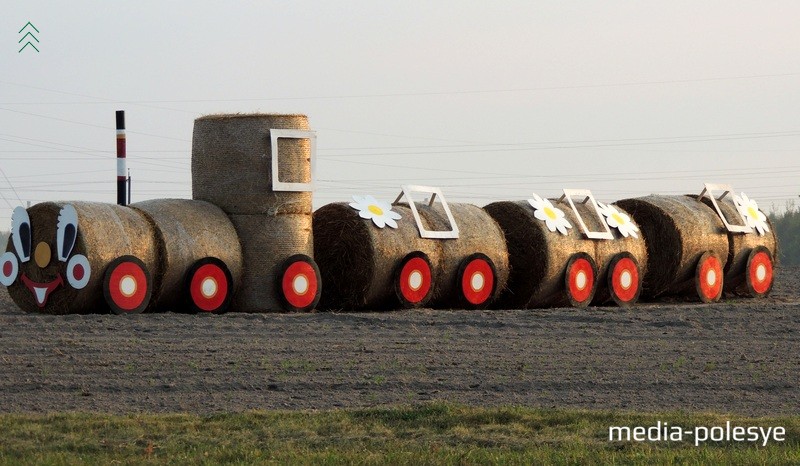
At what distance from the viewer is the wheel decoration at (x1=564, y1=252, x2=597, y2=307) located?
17594 mm

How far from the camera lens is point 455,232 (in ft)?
55.6

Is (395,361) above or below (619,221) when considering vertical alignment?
below

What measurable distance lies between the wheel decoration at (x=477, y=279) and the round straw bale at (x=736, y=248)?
4628mm

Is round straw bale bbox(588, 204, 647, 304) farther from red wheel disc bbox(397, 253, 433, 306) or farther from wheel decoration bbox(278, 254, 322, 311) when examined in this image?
wheel decoration bbox(278, 254, 322, 311)

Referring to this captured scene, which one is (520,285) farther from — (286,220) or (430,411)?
(430,411)

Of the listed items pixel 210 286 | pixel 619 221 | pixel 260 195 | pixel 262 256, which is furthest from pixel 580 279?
pixel 210 286

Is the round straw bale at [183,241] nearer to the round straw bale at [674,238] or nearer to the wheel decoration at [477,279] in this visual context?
the wheel decoration at [477,279]

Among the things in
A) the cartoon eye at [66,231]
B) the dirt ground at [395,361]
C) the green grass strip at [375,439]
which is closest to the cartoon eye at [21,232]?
the cartoon eye at [66,231]

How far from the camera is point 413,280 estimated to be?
1641cm

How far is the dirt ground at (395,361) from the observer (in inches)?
351

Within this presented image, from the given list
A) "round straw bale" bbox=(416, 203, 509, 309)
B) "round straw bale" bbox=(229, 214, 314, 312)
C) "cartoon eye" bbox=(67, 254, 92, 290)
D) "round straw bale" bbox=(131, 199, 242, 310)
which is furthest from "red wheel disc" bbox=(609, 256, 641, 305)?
"cartoon eye" bbox=(67, 254, 92, 290)

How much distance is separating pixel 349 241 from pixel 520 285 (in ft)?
8.97

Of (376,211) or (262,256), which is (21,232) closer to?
(262,256)

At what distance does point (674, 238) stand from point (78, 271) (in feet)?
28.8
